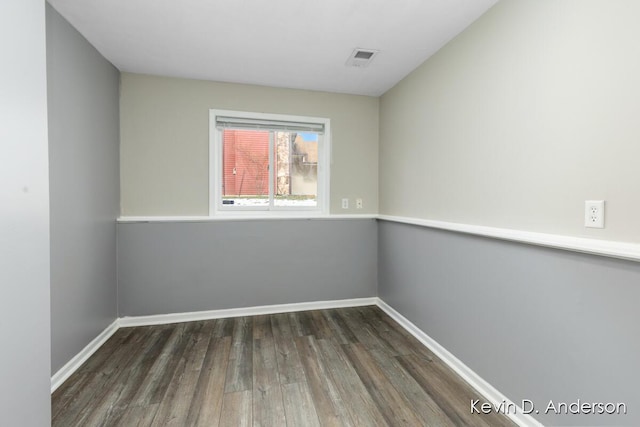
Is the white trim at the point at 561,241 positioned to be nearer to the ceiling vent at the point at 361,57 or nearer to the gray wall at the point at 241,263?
the gray wall at the point at 241,263

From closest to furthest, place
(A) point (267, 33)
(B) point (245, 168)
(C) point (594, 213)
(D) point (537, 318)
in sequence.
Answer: (C) point (594, 213) → (D) point (537, 318) → (A) point (267, 33) → (B) point (245, 168)

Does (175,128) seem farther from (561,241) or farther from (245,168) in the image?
(561,241)

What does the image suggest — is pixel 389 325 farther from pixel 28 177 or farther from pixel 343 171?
pixel 28 177

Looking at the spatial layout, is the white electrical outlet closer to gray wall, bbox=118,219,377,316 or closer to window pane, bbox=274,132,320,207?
gray wall, bbox=118,219,377,316

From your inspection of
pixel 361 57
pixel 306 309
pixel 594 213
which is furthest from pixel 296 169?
pixel 594 213

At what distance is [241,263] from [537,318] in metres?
2.37

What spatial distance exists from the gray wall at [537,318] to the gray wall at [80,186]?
8.50ft

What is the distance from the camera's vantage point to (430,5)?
1702 mm

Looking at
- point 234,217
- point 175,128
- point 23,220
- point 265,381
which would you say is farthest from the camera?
point 234,217

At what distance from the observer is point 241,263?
2865 millimetres

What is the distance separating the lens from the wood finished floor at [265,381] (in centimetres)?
156

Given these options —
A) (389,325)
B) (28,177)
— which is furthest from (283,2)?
(389,325)

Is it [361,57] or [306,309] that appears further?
[306,309]

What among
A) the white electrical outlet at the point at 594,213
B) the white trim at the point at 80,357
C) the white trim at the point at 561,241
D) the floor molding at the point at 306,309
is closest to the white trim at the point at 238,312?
the floor molding at the point at 306,309
